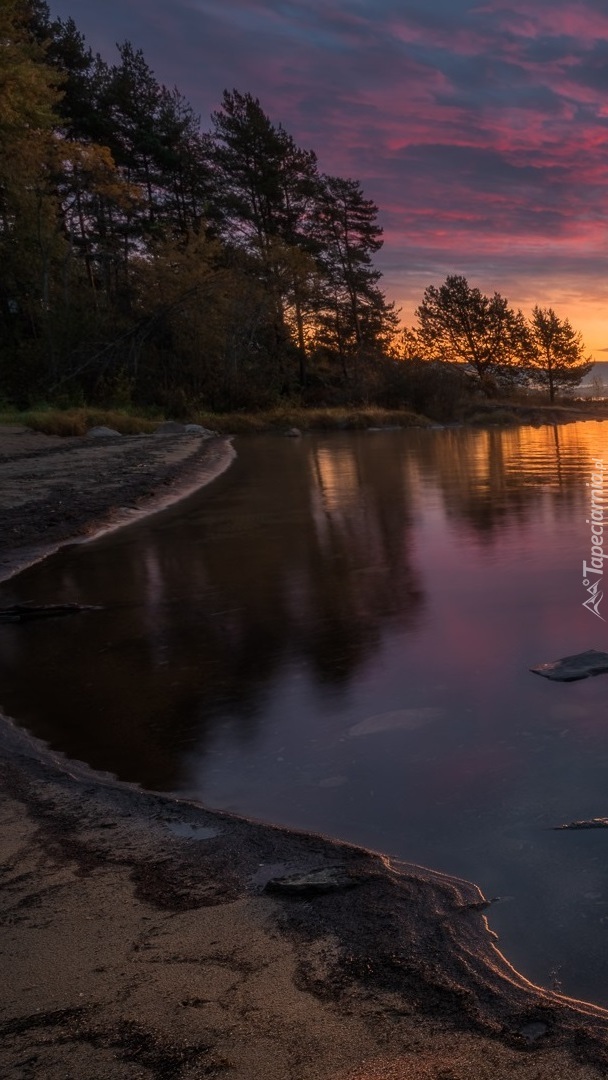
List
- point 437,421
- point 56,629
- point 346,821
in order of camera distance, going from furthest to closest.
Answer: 1. point 437,421
2. point 56,629
3. point 346,821

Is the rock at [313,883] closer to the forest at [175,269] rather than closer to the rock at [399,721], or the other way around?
the rock at [399,721]

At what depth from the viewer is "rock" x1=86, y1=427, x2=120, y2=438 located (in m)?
24.0

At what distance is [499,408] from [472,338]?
14.7 meters

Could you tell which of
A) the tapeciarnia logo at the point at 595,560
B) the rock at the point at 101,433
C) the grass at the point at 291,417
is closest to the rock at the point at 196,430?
the grass at the point at 291,417

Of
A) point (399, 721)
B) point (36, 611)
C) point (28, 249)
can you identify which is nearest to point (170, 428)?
point (28, 249)

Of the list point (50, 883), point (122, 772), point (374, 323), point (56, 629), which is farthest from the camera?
point (374, 323)

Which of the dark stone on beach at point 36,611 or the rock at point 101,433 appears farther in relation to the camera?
the rock at point 101,433

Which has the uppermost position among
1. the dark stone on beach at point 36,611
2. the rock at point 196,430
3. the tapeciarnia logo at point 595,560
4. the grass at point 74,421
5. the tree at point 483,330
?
the tree at point 483,330

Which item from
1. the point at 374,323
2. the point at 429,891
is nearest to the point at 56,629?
the point at 429,891

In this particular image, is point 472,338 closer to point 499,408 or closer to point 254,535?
point 499,408

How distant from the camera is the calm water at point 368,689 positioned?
3.01 metres

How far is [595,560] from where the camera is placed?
8266 millimetres

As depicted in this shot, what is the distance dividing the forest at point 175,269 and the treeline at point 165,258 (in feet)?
0.32

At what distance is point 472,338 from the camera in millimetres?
62500
